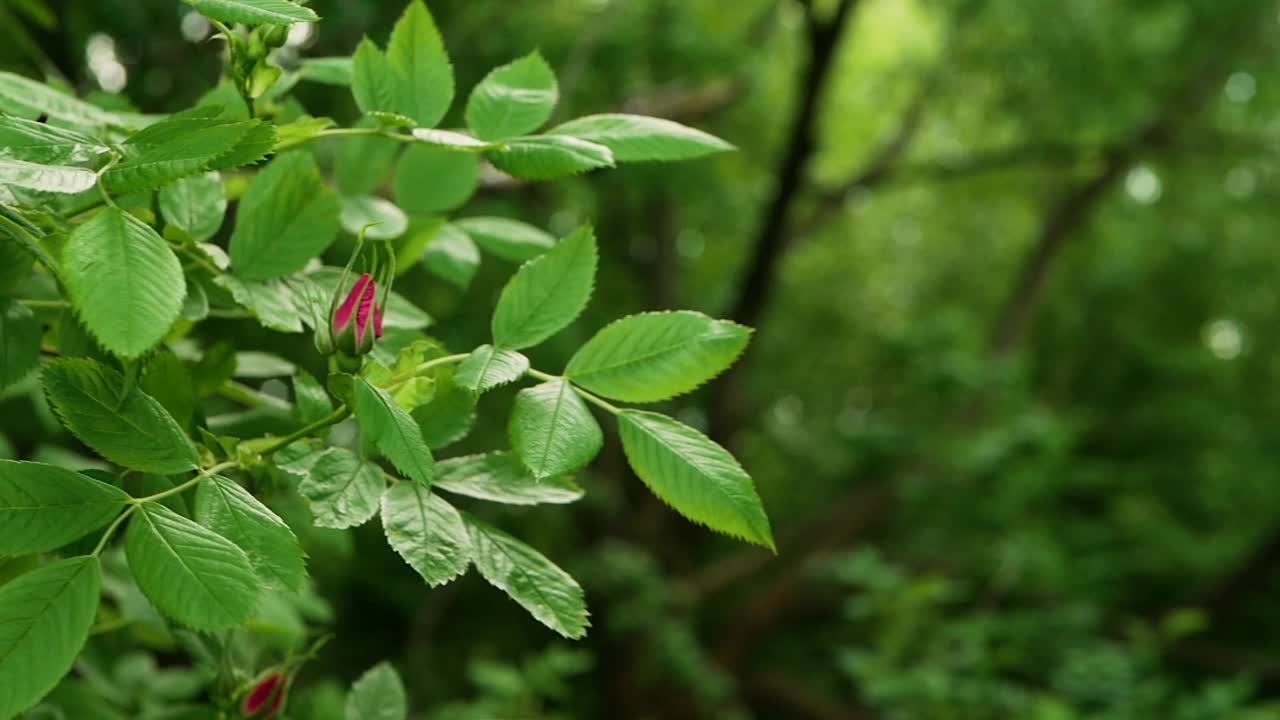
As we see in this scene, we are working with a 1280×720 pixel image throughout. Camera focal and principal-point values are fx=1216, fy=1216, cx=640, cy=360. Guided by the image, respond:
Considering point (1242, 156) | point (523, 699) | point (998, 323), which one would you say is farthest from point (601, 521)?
point (523, 699)

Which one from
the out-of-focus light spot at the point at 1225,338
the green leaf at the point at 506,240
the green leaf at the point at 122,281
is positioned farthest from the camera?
the out-of-focus light spot at the point at 1225,338

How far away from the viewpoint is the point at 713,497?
1.82ft

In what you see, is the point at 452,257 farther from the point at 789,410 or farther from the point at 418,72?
the point at 789,410

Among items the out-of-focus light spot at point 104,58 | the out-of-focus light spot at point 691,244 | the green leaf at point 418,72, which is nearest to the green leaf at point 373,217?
the green leaf at point 418,72

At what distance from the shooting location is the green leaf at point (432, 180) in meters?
0.80

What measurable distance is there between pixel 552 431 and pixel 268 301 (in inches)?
7.1

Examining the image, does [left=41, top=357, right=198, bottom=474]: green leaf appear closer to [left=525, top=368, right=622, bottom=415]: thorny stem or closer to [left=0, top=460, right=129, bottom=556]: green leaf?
[left=0, top=460, right=129, bottom=556]: green leaf

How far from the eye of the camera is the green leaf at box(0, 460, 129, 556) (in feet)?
1.64

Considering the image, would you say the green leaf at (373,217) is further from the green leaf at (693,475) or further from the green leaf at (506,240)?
the green leaf at (693,475)

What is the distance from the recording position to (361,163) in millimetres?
798

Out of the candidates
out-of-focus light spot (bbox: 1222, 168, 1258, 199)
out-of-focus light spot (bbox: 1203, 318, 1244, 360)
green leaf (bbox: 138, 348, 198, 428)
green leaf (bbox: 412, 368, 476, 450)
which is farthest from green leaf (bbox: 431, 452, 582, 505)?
out-of-focus light spot (bbox: 1203, 318, 1244, 360)

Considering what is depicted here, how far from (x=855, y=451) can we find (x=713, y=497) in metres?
5.74

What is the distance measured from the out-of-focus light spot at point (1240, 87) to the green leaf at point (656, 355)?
233 inches

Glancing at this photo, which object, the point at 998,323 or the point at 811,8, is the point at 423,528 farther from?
the point at 998,323
